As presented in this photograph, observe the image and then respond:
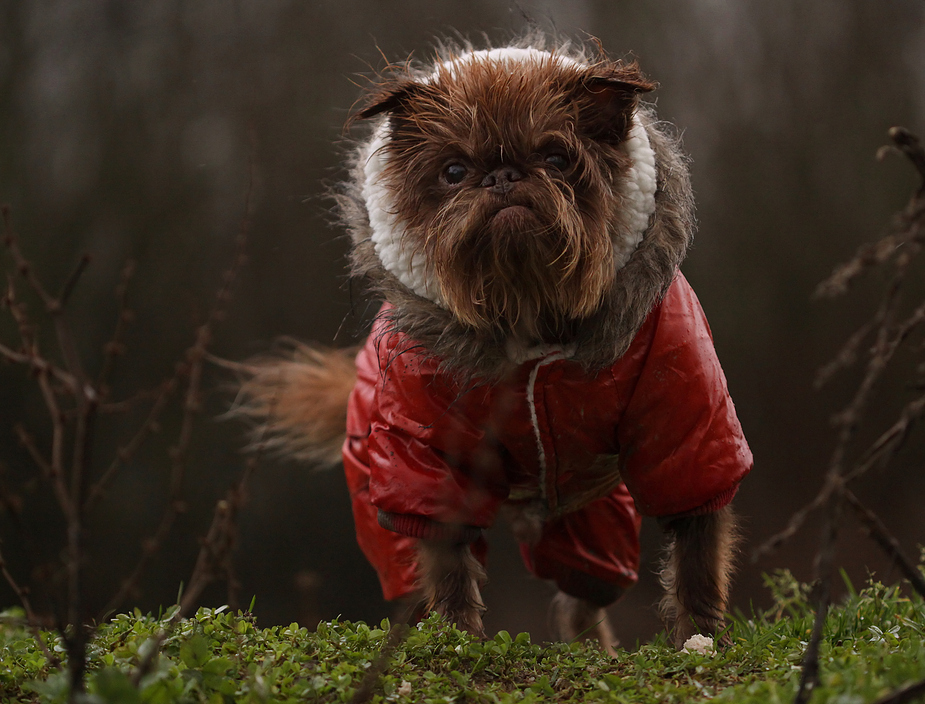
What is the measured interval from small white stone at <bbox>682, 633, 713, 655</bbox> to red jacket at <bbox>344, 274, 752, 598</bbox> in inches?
12.1

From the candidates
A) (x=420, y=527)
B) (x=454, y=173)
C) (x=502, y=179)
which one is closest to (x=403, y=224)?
(x=454, y=173)

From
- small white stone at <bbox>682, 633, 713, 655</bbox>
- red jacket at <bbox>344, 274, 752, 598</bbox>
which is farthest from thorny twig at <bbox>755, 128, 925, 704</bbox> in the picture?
red jacket at <bbox>344, 274, 752, 598</bbox>

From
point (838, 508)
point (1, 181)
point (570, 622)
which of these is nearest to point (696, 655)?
point (838, 508)

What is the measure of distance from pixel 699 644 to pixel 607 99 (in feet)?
4.27

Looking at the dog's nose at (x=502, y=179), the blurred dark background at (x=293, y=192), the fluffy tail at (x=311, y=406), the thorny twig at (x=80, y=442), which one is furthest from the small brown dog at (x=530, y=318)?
the blurred dark background at (x=293, y=192)

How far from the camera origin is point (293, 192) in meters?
4.86

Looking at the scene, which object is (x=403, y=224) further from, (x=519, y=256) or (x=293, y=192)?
(x=293, y=192)

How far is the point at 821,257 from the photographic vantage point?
5004 millimetres

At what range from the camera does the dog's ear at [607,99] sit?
79.0 inches

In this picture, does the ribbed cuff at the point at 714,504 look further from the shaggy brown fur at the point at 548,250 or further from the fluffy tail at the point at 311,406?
the fluffy tail at the point at 311,406

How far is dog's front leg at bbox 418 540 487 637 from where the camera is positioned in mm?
2301

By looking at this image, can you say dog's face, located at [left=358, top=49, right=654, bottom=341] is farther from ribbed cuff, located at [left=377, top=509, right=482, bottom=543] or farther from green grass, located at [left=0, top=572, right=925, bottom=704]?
green grass, located at [left=0, top=572, right=925, bottom=704]

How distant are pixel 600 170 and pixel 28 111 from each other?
155 inches

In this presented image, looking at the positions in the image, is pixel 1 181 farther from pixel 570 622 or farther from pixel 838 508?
pixel 838 508
